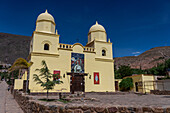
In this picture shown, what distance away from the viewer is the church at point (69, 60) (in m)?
16.0

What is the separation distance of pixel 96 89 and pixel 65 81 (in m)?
4.12

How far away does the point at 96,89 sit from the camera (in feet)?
57.6

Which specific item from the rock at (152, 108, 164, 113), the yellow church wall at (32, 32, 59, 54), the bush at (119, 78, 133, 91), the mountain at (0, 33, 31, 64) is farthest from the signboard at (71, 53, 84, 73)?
the mountain at (0, 33, 31, 64)

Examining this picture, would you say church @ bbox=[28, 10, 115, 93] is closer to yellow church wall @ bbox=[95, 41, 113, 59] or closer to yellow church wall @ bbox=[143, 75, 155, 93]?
yellow church wall @ bbox=[95, 41, 113, 59]

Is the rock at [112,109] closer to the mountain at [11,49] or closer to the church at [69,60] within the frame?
the church at [69,60]

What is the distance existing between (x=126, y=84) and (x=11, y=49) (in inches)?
4372

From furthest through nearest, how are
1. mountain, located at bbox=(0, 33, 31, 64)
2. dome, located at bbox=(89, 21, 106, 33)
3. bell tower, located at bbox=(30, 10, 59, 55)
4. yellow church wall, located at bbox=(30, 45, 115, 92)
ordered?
mountain, located at bbox=(0, 33, 31, 64) < dome, located at bbox=(89, 21, 106, 33) < bell tower, located at bbox=(30, 10, 59, 55) < yellow church wall, located at bbox=(30, 45, 115, 92)

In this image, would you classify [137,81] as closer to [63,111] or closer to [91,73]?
[91,73]

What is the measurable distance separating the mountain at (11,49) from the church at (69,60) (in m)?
88.9

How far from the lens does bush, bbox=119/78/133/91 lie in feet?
67.4

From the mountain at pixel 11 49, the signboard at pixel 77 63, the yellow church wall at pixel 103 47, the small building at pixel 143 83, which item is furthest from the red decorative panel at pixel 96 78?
the mountain at pixel 11 49

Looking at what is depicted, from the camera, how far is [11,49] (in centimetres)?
11038

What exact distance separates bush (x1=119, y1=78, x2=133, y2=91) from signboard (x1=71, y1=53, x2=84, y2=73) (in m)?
7.38

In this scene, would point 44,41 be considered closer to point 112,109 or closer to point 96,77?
point 96,77
